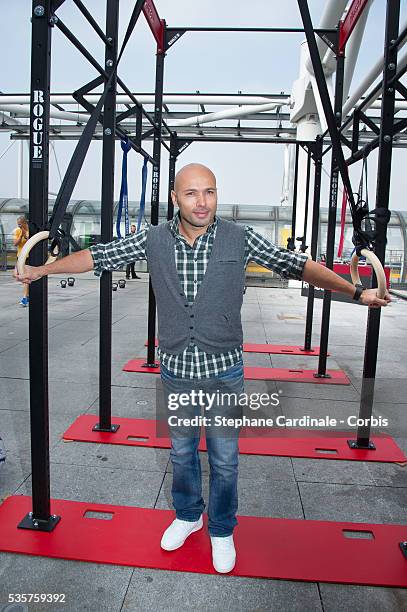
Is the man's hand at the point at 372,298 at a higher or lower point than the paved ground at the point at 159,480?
higher

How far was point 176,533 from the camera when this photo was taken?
2.55 meters

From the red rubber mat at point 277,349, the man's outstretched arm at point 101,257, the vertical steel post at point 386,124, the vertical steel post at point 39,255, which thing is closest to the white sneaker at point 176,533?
the vertical steel post at point 39,255

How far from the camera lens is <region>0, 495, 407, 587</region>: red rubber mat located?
2.41 metres

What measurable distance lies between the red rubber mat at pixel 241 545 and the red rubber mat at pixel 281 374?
2787mm

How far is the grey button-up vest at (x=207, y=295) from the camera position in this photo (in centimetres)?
224

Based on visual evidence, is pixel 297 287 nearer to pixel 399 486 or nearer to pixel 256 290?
pixel 256 290

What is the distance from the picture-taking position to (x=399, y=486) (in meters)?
3.29

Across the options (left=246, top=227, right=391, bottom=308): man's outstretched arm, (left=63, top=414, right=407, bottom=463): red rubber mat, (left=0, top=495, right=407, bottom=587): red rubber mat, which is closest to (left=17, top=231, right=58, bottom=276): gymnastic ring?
(left=246, top=227, right=391, bottom=308): man's outstretched arm

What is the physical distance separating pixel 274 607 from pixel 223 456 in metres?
0.68

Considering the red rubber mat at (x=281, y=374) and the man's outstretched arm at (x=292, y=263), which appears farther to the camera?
the red rubber mat at (x=281, y=374)

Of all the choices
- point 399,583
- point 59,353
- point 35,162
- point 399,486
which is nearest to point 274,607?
point 399,583

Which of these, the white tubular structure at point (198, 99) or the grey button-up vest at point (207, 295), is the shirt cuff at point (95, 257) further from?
the white tubular structure at point (198, 99)

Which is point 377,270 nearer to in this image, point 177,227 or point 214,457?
point 177,227

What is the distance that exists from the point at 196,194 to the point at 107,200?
1.75 m
